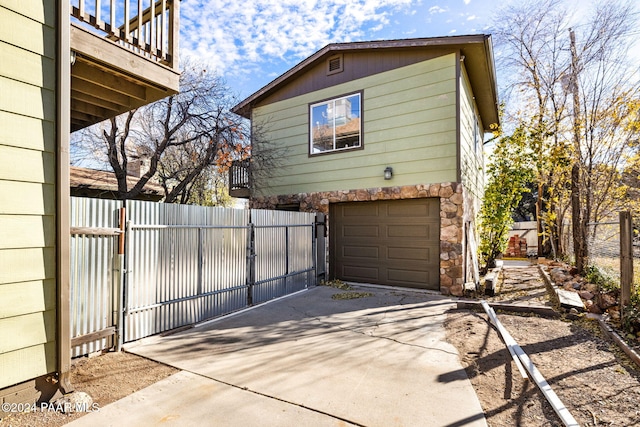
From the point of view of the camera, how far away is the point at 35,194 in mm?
2619

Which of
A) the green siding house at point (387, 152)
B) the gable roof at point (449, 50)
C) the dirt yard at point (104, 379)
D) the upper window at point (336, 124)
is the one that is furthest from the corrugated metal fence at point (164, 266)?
the gable roof at point (449, 50)

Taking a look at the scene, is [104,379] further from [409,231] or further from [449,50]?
[449,50]

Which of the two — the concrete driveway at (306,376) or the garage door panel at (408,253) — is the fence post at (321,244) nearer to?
the garage door panel at (408,253)

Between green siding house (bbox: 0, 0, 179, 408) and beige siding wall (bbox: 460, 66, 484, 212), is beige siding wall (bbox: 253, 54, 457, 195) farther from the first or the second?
green siding house (bbox: 0, 0, 179, 408)

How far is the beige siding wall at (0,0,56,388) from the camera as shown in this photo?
2.47 metres

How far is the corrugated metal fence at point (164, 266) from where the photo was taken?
3.42 meters

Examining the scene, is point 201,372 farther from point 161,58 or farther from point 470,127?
point 470,127

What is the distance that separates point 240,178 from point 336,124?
320 centimetres

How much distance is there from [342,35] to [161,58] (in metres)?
5.99

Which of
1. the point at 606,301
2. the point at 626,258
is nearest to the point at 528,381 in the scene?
the point at 626,258

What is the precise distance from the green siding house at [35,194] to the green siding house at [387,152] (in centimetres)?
565

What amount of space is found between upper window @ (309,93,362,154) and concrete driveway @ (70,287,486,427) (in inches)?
172

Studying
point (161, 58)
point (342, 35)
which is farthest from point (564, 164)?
point (161, 58)

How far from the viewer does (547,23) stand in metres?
10.2
